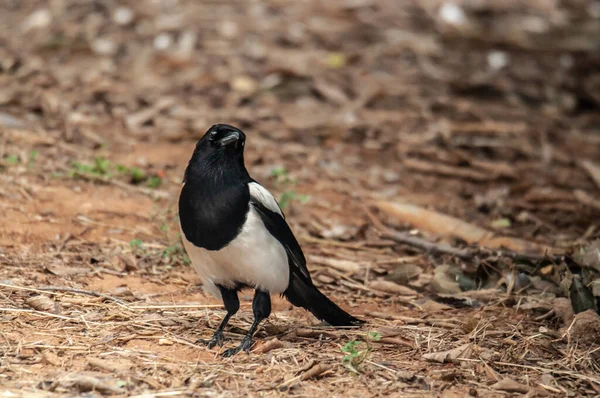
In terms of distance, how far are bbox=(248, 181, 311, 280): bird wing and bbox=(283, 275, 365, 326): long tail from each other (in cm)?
6

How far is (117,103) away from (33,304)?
423 centimetres

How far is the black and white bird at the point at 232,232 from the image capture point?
423cm

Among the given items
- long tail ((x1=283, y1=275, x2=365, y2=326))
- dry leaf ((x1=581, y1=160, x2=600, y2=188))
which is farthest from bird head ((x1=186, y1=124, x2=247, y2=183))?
dry leaf ((x1=581, y1=160, x2=600, y2=188))

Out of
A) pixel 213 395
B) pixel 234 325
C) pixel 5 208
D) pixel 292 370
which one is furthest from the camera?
pixel 5 208

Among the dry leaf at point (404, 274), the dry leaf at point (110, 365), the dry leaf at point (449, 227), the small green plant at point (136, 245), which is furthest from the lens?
the dry leaf at point (449, 227)

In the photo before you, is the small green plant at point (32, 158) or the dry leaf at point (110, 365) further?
the small green plant at point (32, 158)

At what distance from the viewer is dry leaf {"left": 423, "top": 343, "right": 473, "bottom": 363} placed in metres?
4.04

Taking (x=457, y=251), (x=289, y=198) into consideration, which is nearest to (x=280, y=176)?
(x=289, y=198)

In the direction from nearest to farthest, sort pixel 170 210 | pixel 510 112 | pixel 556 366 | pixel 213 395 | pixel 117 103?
pixel 213 395, pixel 556 366, pixel 170 210, pixel 117 103, pixel 510 112

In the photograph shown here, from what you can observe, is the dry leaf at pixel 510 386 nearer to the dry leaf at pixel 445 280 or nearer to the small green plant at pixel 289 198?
the dry leaf at pixel 445 280

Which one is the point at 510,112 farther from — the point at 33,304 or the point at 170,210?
the point at 33,304

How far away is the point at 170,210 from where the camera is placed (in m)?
6.07

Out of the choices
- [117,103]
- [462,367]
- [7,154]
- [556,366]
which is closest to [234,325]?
[462,367]

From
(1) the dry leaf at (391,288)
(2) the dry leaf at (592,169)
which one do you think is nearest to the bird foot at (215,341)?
(1) the dry leaf at (391,288)
